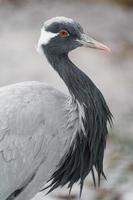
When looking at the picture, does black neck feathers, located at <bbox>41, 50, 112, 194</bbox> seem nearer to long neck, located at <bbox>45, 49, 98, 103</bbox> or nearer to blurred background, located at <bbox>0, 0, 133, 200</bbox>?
long neck, located at <bbox>45, 49, 98, 103</bbox>

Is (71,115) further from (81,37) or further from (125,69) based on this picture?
(125,69)

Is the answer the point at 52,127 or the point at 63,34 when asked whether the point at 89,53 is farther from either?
the point at 52,127

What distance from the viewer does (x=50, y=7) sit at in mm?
13938

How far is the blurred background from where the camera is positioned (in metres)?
9.21

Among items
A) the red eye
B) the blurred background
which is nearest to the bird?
the red eye

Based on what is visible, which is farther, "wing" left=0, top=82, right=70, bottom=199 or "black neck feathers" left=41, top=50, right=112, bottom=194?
"black neck feathers" left=41, top=50, right=112, bottom=194

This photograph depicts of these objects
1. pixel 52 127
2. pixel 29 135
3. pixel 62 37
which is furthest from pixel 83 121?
pixel 62 37

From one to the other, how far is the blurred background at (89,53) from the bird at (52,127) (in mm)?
1717

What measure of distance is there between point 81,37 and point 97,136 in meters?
0.80

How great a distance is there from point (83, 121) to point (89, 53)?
5696mm

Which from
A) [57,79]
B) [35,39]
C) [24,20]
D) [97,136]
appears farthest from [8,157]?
[24,20]

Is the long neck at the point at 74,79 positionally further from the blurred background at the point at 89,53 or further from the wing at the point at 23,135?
the blurred background at the point at 89,53

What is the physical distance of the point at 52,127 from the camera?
648cm

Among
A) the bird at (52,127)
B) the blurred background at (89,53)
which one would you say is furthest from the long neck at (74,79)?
the blurred background at (89,53)
